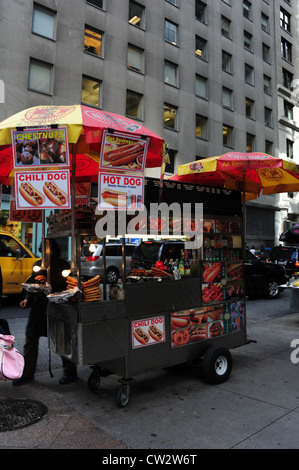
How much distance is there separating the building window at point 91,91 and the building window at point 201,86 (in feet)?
27.3

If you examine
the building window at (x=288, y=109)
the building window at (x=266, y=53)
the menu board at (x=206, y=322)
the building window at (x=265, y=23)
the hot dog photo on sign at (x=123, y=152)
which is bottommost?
the menu board at (x=206, y=322)

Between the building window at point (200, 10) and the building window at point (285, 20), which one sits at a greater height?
the building window at point (285, 20)

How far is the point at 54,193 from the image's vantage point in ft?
11.6

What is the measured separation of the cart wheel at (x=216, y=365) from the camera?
14.2ft

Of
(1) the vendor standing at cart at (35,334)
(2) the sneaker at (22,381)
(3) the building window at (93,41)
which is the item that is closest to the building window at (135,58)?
(3) the building window at (93,41)

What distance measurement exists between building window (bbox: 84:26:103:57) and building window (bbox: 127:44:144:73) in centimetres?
200

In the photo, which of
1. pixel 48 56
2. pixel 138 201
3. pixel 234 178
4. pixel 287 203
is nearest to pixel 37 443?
pixel 138 201

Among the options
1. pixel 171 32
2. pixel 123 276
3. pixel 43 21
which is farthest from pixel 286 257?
pixel 43 21

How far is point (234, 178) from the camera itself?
6133mm

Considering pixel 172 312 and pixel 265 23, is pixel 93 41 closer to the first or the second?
pixel 265 23

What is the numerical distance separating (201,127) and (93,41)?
938cm

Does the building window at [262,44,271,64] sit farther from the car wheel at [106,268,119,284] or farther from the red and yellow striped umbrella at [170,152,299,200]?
the red and yellow striped umbrella at [170,152,299,200]

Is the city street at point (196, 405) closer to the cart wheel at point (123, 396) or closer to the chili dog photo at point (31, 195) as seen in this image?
the cart wheel at point (123, 396)

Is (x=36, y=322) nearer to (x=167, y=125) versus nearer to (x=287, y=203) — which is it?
(x=167, y=125)
